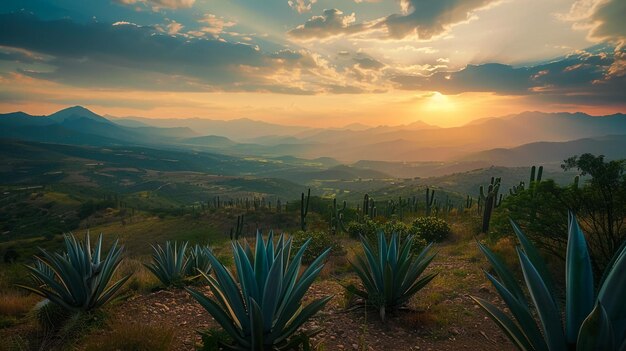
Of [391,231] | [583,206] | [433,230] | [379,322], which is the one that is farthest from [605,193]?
[433,230]

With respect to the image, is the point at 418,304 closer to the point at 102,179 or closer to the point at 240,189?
the point at 240,189

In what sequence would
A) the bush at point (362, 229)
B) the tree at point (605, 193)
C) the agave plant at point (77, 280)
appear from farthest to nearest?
the bush at point (362, 229) → the tree at point (605, 193) → the agave plant at point (77, 280)

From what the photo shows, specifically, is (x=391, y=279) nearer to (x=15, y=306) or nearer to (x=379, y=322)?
(x=379, y=322)

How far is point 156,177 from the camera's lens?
194 meters

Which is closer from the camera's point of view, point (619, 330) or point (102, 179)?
point (619, 330)

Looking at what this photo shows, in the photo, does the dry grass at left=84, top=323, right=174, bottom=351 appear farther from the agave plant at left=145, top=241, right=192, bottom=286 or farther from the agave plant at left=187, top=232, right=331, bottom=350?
the agave plant at left=145, top=241, right=192, bottom=286

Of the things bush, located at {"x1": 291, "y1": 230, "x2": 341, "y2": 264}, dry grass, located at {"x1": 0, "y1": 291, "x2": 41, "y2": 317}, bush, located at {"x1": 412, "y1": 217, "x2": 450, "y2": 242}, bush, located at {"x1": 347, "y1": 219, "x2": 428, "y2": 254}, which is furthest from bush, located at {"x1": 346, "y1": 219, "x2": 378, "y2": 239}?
dry grass, located at {"x1": 0, "y1": 291, "x2": 41, "y2": 317}

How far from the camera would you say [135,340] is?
404cm

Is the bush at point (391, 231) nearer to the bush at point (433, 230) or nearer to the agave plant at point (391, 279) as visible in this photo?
the bush at point (433, 230)

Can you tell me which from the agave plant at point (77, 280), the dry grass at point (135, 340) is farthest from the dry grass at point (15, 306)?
the dry grass at point (135, 340)

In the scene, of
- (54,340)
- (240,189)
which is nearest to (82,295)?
(54,340)

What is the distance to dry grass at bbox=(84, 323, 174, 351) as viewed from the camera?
3936 mm

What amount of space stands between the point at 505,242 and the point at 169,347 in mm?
9566

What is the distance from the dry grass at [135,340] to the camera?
3936 millimetres
